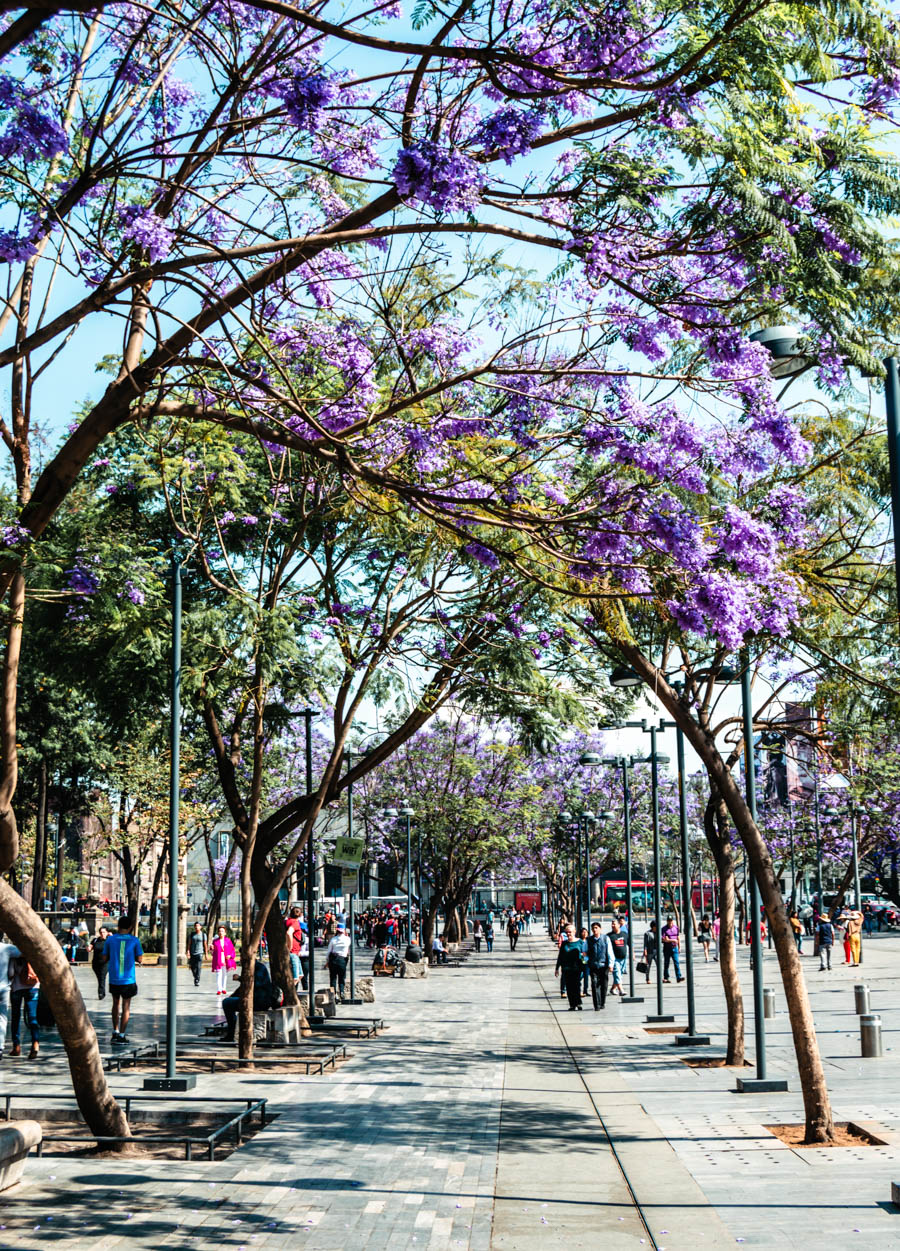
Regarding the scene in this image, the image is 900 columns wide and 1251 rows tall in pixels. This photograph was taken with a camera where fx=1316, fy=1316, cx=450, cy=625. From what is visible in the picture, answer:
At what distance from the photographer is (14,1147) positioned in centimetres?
927

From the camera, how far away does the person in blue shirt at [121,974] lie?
1920cm

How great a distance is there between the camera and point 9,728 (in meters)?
9.95

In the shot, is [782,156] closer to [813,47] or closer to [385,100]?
[813,47]

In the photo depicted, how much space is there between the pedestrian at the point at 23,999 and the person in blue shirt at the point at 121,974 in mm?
1095

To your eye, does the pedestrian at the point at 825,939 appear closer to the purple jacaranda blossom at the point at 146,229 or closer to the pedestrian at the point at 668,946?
the pedestrian at the point at 668,946

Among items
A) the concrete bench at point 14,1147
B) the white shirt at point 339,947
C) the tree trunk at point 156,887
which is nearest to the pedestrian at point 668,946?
the white shirt at point 339,947

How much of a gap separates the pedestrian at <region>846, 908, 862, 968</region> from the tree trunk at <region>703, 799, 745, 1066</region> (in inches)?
789

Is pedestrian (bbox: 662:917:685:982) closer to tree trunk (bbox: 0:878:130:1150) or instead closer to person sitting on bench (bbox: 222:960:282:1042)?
person sitting on bench (bbox: 222:960:282:1042)

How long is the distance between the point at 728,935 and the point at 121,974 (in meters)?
8.84

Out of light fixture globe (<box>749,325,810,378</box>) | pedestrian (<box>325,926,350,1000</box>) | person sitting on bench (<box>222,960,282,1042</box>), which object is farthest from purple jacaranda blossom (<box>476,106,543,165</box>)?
pedestrian (<box>325,926,350,1000</box>)

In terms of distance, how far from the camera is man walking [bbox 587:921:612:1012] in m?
26.3

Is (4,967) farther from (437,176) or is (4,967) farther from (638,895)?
(638,895)

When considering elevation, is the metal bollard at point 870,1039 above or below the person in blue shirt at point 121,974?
below

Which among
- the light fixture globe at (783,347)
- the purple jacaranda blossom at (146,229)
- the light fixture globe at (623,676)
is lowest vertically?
the light fixture globe at (623,676)
